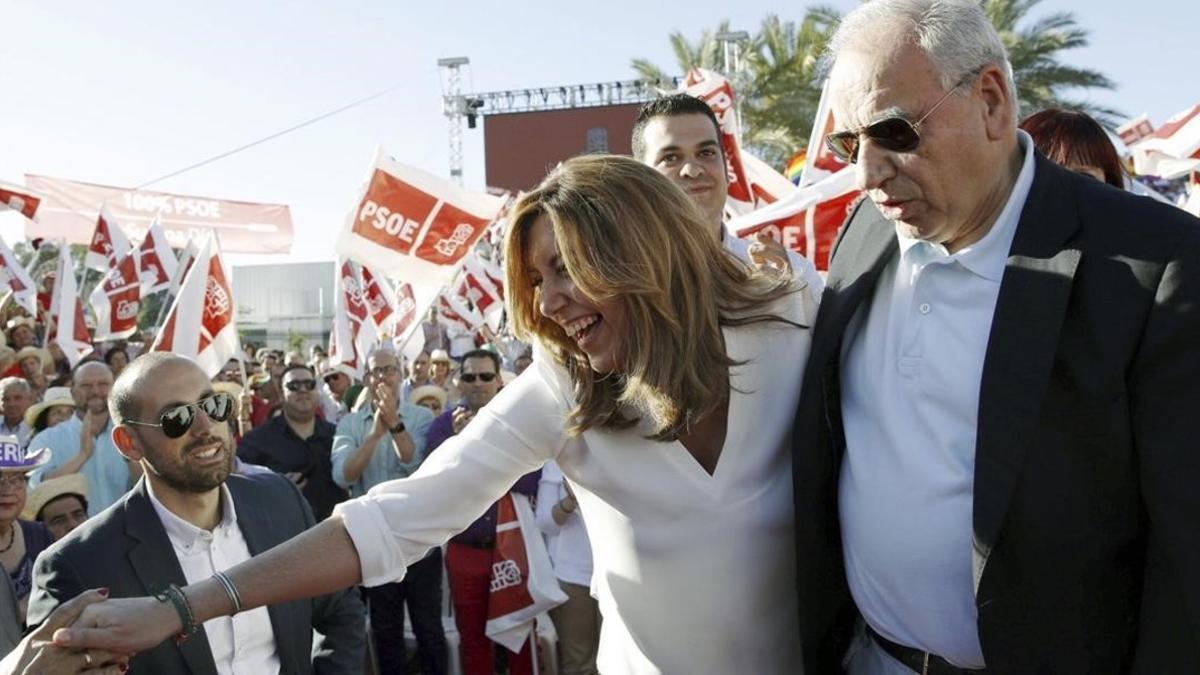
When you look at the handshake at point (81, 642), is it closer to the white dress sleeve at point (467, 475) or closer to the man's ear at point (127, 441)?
the white dress sleeve at point (467, 475)

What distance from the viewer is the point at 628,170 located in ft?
7.67

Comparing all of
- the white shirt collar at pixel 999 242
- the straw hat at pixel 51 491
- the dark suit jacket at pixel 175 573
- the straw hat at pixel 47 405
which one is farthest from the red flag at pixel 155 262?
the white shirt collar at pixel 999 242

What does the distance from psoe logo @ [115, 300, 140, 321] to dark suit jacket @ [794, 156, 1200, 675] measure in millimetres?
11495

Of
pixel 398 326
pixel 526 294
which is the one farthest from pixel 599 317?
pixel 398 326

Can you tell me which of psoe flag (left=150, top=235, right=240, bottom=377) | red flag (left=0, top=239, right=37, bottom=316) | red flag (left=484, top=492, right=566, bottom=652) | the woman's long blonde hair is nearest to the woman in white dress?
the woman's long blonde hair

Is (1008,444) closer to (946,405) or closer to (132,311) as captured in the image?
(946,405)

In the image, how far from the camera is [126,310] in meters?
12.0

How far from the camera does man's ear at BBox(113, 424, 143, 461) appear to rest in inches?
143

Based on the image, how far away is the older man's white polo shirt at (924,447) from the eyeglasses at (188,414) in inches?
88.9

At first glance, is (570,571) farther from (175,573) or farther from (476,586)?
(175,573)

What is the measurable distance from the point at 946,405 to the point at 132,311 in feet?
37.5

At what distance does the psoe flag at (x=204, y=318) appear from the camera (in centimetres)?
770

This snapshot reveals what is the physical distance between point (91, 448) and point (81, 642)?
531 cm

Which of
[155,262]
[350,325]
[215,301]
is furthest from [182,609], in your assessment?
[155,262]
